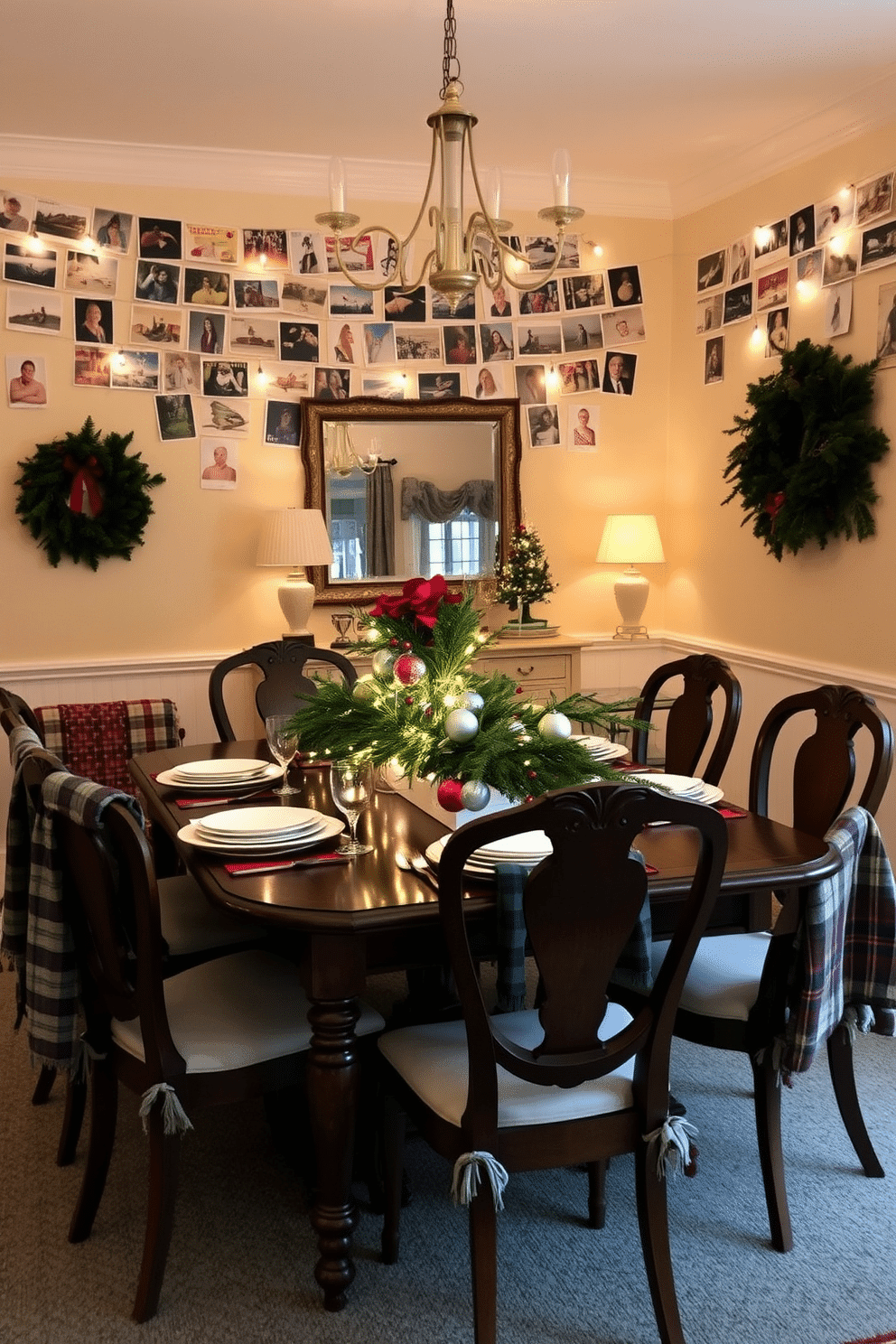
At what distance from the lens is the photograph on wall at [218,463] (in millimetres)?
4867

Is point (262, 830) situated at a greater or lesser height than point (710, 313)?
lesser

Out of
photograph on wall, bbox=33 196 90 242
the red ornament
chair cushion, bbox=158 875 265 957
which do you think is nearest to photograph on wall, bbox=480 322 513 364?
photograph on wall, bbox=33 196 90 242

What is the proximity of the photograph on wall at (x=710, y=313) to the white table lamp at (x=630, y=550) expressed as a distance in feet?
2.80

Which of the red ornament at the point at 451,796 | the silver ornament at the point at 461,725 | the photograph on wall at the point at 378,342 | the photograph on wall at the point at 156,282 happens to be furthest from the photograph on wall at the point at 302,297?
the red ornament at the point at 451,796

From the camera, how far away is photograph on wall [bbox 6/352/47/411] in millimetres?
4586

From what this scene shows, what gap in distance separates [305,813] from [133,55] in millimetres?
2644

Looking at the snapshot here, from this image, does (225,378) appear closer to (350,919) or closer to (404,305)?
(404,305)

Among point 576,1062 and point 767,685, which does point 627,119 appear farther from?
point 576,1062

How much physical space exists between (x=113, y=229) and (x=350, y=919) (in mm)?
3668

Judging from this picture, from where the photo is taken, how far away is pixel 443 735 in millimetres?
2438

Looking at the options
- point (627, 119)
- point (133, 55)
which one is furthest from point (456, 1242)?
point (627, 119)

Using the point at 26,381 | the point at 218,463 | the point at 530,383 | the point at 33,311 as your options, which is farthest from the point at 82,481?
the point at 530,383

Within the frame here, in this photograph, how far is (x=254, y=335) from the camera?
16.1 feet

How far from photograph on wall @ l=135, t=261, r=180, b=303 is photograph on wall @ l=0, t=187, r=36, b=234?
17.4 inches
